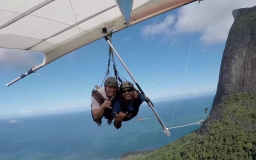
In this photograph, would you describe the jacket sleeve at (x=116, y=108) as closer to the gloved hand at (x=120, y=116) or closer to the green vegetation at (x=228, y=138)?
the gloved hand at (x=120, y=116)

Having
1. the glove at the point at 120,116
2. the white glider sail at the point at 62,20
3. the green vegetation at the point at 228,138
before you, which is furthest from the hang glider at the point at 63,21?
the green vegetation at the point at 228,138

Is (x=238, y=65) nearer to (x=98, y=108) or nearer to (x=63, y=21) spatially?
(x=98, y=108)

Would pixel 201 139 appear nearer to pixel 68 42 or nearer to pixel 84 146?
pixel 68 42

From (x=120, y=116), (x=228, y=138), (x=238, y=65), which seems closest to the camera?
(x=120, y=116)

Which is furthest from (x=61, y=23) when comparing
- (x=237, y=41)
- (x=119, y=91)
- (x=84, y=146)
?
(x=84, y=146)

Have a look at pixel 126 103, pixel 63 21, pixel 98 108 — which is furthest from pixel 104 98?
pixel 63 21

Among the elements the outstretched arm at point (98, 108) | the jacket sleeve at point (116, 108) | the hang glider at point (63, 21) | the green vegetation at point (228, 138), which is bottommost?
the green vegetation at point (228, 138)
